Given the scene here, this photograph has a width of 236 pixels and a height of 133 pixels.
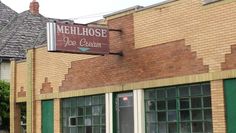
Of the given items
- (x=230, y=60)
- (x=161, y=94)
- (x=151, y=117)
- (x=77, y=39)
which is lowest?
(x=151, y=117)

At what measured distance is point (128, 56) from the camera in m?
16.1

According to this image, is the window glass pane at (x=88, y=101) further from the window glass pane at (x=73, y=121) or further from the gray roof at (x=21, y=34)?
the gray roof at (x=21, y=34)

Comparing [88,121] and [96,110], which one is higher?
[96,110]

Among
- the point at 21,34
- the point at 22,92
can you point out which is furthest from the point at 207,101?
the point at 21,34

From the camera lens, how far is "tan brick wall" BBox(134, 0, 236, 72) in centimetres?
1321

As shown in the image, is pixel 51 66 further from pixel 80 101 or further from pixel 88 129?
pixel 88 129

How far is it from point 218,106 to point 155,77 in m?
2.44

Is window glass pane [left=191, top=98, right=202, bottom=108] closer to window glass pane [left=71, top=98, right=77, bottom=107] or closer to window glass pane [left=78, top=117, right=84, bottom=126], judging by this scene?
window glass pane [left=78, top=117, right=84, bottom=126]

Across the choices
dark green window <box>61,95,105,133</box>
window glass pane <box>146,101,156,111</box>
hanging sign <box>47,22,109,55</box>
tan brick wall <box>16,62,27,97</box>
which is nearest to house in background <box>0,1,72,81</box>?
tan brick wall <box>16,62,27,97</box>

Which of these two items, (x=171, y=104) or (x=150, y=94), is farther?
(x=150, y=94)

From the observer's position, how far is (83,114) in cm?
1792

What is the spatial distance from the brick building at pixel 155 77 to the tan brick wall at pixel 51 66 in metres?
0.04

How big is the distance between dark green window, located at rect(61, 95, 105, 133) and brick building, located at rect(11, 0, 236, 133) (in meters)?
0.03

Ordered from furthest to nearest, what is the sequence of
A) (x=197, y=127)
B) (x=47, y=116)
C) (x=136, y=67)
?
(x=47, y=116)
(x=136, y=67)
(x=197, y=127)
